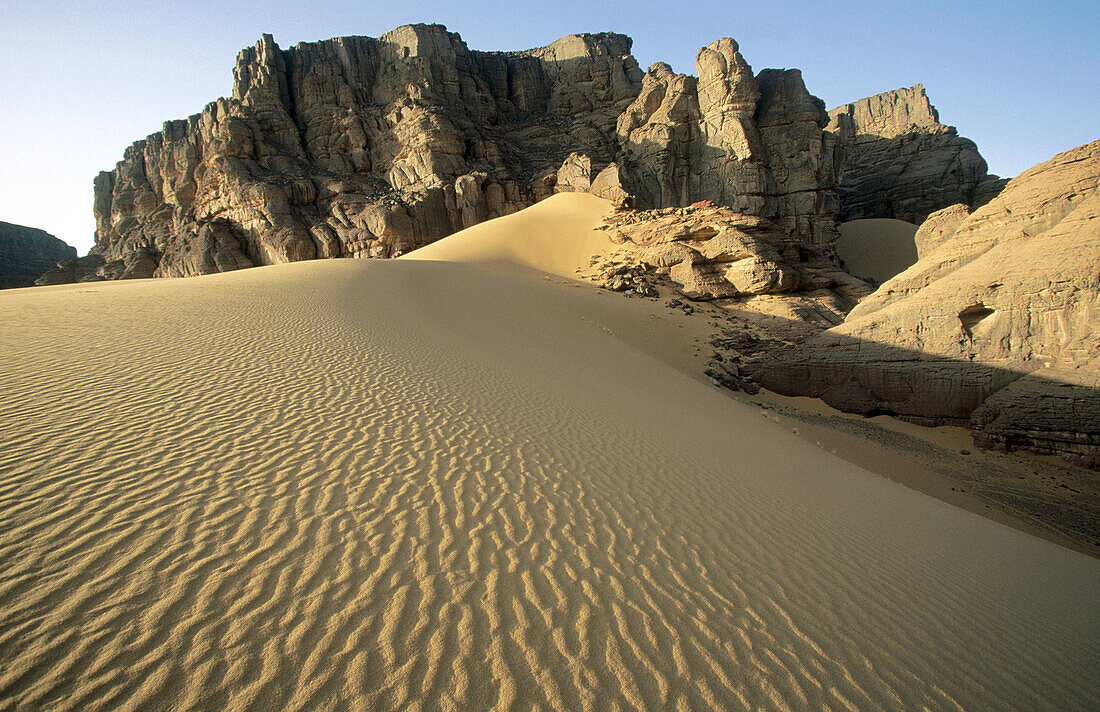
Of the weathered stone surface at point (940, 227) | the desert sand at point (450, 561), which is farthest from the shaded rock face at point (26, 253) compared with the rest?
the weathered stone surface at point (940, 227)

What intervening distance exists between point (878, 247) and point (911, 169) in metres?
9.20

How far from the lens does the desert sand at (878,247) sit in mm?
31562

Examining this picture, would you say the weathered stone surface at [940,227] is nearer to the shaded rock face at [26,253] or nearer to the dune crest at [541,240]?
the dune crest at [541,240]

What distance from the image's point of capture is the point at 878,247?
108 ft

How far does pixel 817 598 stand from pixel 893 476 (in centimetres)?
610

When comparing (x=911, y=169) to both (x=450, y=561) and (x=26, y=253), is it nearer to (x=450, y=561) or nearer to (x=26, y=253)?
(x=450, y=561)

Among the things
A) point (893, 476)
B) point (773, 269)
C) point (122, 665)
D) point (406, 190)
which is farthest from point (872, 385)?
Result: point (406, 190)

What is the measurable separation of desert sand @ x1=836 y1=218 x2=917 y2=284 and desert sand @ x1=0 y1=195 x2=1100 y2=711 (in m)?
33.3

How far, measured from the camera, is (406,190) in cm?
3384

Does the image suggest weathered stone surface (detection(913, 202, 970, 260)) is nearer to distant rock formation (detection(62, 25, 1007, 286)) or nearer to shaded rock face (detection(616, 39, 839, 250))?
distant rock formation (detection(62, 25, 1007, 286))

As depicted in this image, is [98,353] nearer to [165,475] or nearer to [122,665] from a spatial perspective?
[165,475]

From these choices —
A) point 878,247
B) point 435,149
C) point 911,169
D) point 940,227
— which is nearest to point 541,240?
point 435,149

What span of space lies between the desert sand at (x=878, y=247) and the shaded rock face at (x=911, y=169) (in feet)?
7.93

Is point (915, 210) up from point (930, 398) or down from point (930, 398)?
up
